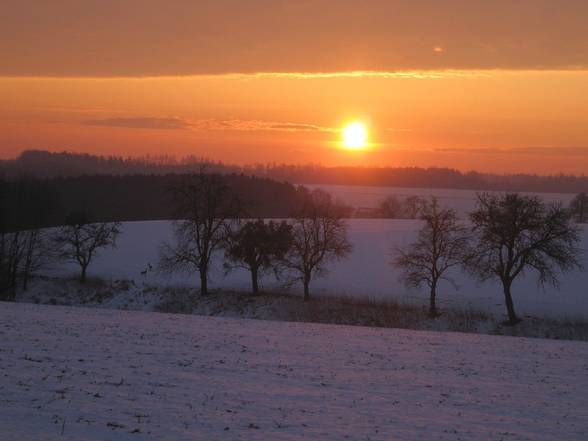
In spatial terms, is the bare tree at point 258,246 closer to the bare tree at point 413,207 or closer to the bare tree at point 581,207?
the bare tree at point 413,207

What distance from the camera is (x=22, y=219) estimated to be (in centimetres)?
5866

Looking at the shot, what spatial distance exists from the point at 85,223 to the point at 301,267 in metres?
24.0

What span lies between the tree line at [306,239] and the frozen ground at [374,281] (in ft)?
5.09

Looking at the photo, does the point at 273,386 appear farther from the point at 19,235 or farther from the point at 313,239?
the point at 19,235

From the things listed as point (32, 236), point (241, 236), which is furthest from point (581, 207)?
point (32, 236)

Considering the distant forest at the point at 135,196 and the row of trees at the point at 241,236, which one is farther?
the distant forest at the point at 135,196

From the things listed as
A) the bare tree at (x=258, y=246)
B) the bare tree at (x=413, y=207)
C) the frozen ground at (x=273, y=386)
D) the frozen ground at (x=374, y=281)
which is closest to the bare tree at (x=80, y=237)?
the frozen ground at (x=374, y=281)

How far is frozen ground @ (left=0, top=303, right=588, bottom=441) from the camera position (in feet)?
36.5

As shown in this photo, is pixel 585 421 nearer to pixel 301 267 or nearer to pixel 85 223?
pixel 301 267

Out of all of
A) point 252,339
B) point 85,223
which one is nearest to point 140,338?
point 252,339

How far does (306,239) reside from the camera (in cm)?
4841

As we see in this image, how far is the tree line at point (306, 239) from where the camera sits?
3762 cm

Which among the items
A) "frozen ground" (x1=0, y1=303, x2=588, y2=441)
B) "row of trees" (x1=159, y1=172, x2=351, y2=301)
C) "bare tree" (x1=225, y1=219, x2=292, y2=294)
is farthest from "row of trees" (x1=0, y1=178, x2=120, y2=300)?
"frozen ground" (x1=0, y1=303, x2=588, y2=441)

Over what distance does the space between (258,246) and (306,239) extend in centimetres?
372
